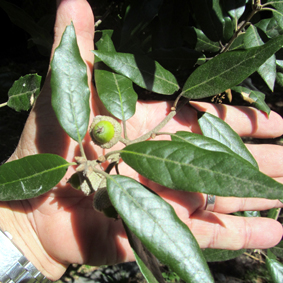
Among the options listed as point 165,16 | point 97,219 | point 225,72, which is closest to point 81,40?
point 165,16

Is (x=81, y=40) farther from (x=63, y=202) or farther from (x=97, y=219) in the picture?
(x=97, y=219)

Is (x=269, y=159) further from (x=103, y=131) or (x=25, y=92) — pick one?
(x=25, y=92)

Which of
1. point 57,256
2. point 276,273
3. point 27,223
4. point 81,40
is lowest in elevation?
point 276,273

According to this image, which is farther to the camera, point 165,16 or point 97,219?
point 97,219

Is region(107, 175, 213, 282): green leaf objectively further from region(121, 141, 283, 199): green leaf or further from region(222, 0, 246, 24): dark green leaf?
region(222, 0, 246, 24): dark green leaf

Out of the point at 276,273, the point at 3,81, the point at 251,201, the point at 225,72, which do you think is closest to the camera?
the point at 225,72

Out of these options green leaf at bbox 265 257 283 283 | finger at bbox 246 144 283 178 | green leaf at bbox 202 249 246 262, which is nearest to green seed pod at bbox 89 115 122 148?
finger at bbox 246 144 283 178

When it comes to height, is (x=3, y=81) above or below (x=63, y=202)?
above
